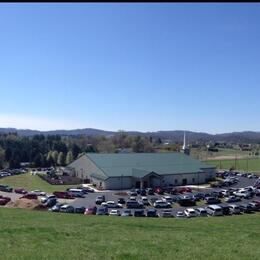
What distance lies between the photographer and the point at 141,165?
237ft

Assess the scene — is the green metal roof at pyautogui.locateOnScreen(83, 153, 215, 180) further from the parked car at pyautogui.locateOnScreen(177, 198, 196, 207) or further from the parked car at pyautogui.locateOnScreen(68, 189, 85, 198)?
the parked car at pyautogui.locateOnScreen(177, 198, 196, 207)

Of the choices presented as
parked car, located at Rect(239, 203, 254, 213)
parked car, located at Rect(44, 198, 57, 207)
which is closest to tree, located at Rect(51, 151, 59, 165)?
parked car, located at Rect(44, 198, 57, 207)

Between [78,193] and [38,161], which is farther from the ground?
[38,161]

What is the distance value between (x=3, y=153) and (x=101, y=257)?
9287 centimetres

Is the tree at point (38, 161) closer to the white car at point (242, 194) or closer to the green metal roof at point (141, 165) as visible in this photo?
the green metal roof at point (141, 165)

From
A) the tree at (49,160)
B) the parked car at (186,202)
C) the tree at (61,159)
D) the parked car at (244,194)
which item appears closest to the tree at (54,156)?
the tree at (49,160)

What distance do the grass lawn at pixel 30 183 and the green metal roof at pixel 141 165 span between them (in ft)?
24.1

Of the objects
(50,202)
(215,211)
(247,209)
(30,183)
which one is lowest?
(30,183)

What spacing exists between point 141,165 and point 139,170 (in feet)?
15.3

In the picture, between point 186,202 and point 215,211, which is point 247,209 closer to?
point 215,211

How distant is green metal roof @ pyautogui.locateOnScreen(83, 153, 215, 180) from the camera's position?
66875 millimetres

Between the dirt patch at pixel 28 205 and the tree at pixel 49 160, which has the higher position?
the tree at pixel 49 160

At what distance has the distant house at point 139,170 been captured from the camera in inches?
2584

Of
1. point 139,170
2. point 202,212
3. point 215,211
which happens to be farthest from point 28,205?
point 139,170
